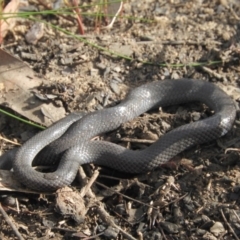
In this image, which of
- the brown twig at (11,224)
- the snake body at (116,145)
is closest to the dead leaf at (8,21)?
the snake body at (116,145)

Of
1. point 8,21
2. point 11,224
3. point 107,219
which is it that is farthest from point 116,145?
point 8,21

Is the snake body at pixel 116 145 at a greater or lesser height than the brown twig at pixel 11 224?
greater

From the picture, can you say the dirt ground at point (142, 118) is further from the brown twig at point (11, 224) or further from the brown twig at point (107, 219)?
the brown twig at point (11, 224)

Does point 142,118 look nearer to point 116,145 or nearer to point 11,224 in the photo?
point 116,145

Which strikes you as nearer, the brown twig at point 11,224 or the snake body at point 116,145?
the brown twig at point 11,224

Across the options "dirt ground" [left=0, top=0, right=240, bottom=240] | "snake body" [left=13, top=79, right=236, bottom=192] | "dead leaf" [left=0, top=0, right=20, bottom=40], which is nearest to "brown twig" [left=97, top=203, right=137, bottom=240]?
"dirt ground" [left=0, top=0, right=240, bottom=240]

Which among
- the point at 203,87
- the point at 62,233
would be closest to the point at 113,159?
the point at 62,233
